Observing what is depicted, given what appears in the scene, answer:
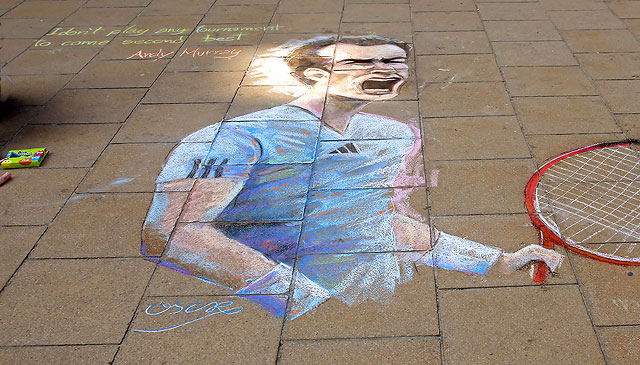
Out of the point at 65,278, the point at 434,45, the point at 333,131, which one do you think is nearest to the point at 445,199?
the point at 333,131

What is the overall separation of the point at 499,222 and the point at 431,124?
1.49 m

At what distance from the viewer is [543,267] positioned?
3.49m

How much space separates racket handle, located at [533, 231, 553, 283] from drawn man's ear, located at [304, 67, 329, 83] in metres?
3.08

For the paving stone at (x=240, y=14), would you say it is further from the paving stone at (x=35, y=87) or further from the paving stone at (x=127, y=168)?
the paving stone at (x=127, y=168)

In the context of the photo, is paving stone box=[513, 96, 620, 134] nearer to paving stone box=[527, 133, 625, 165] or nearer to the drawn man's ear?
paving stone box=[527, 133, 625, 165]

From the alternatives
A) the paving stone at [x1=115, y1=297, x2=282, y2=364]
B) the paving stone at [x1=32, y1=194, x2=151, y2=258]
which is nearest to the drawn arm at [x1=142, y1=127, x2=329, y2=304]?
the paving stone at [x1=32, y1=194, x2=151, y2=258]

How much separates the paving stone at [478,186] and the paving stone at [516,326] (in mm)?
815

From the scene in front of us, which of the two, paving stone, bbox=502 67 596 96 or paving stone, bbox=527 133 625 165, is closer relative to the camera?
paving stone, bbox=527 133 625 165

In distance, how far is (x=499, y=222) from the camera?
12.7 feet

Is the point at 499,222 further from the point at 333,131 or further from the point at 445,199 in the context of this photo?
the point at 333,131

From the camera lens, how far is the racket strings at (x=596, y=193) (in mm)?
3758

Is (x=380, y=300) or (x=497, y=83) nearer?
(x=380, y=300)

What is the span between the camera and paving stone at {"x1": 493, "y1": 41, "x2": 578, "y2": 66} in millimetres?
6164

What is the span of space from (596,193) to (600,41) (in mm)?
3398
